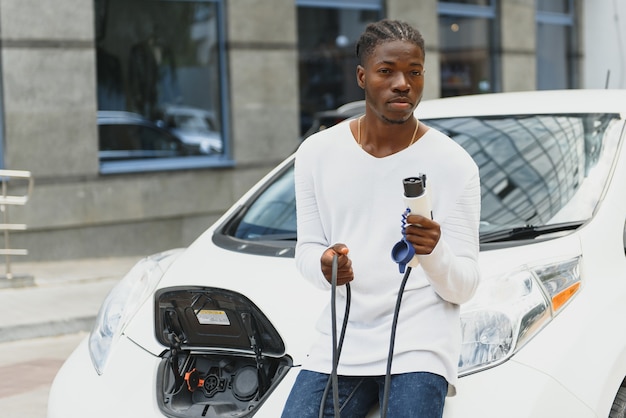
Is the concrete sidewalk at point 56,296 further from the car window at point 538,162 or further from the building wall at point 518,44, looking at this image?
the building wall at point 518,44

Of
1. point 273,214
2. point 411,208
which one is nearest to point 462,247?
point 411,208

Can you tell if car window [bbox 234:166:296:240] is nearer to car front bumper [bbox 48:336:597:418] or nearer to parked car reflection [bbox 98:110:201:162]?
car front bumper [bbox 48:336:597:418]

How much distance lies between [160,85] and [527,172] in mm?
8368

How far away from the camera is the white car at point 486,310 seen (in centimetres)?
312

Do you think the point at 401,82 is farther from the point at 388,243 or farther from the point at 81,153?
the point at 81,153

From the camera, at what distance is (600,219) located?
3.71 m

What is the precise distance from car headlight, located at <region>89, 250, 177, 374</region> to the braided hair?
1590 millimetres

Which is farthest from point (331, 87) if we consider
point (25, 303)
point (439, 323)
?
→ point (439, 323)

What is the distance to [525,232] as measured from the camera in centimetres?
380

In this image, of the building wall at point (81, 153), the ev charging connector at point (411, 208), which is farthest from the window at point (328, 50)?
the ev charging connector at point (411, 208)

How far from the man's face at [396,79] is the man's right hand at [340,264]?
0.37m

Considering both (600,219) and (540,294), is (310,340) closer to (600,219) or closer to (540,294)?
(540,294)

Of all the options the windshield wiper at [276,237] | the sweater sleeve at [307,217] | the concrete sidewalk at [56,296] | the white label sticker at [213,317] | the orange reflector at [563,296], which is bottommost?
the concrete sidewalk at [56,296]

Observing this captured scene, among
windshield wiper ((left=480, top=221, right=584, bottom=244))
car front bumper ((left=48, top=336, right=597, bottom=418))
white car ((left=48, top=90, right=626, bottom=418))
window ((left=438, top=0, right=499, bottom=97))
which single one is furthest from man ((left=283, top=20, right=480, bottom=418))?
window ((left=438, top=0, right=499, bottom=97))
